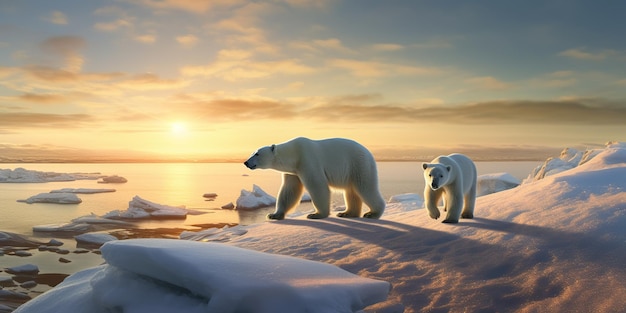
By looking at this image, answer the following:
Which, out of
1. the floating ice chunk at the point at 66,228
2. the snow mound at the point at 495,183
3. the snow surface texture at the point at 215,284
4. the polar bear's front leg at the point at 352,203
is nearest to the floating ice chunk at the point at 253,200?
the floating ice chunk at the point at 66,228

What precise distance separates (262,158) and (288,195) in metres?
0.75

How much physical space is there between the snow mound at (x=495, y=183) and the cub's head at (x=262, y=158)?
11.5 meters

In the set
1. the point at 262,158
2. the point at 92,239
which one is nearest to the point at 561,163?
the point at 262,158

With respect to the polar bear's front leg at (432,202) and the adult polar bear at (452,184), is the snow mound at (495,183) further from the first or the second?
the polar bear's front leg at (432,202)

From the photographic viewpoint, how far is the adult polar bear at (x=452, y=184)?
5.21 m

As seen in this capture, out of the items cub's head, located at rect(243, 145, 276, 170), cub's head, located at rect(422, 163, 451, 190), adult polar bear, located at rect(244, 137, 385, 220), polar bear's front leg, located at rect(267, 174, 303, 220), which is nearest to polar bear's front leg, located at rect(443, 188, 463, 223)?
cub's head, located at rect(422, 163, 451, 190)

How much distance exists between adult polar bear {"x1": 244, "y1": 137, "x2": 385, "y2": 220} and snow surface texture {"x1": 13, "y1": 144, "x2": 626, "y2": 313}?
3.83 feet

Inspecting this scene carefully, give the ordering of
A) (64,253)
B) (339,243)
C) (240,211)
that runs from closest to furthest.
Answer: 1. (339,243)
2. (64,253)
3. (240,211)

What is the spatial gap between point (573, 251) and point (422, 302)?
4.65ft

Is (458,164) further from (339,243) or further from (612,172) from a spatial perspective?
(339,243)

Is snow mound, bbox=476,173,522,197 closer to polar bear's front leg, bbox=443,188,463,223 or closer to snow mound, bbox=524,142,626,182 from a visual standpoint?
snow mound, bbox=524,142,626,182

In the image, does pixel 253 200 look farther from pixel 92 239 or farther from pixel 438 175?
pixel 438 175

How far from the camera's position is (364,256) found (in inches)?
163

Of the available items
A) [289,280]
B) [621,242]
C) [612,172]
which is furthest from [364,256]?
[612,172]
